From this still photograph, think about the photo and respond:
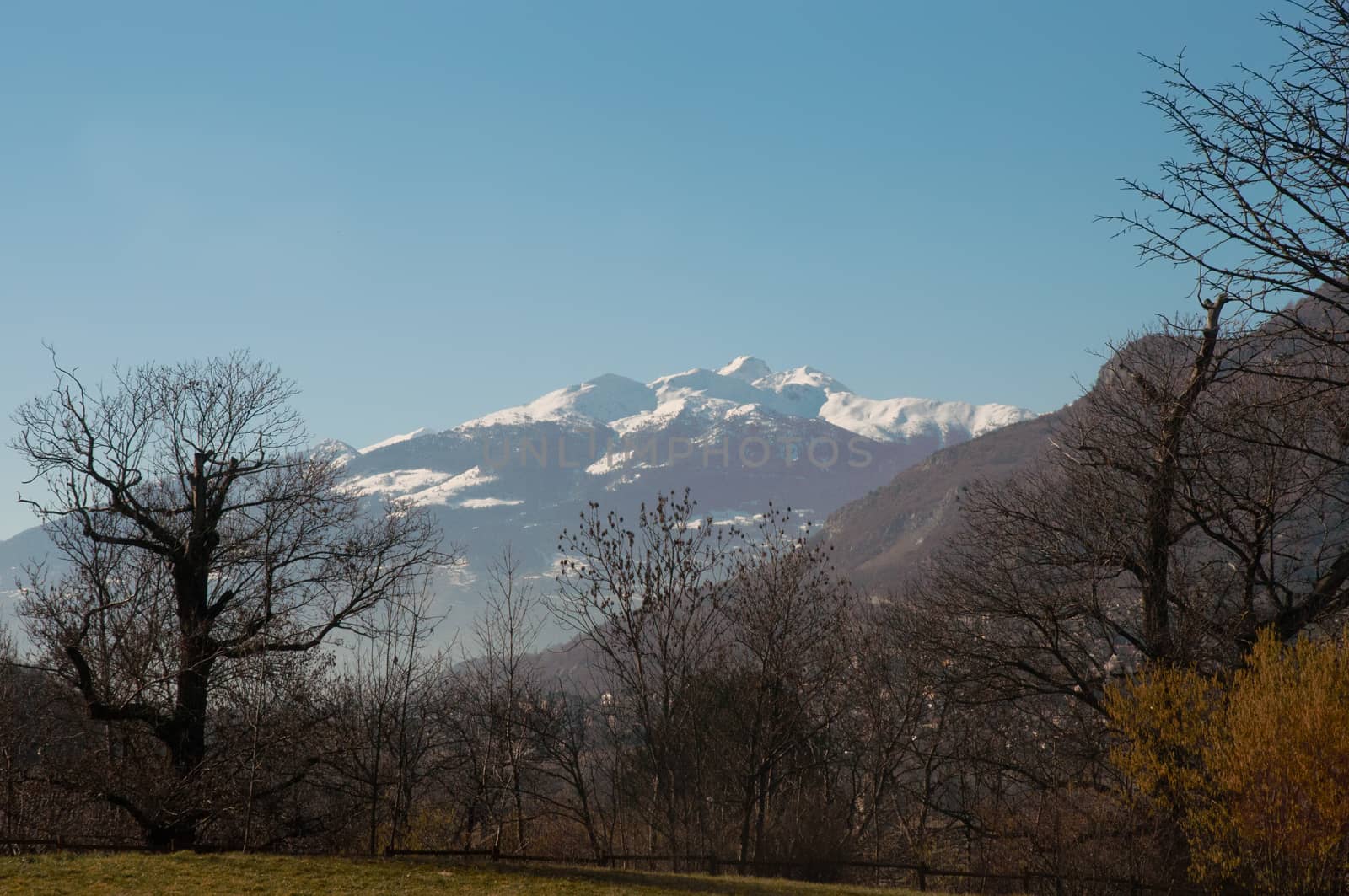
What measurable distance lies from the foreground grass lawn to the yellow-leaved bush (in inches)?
202

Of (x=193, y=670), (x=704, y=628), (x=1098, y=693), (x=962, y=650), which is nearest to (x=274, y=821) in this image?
(x=193, y=670)

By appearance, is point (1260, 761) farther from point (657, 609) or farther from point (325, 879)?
point (657, 609)

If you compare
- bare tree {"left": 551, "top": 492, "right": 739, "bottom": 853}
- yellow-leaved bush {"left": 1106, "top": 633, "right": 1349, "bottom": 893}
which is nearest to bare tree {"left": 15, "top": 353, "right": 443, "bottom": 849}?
bare tree {"left": 551, "top": 492, "right": 739, "bottom": 853}

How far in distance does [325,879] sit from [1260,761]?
45.4 ft

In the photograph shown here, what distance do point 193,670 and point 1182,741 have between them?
1960 cm

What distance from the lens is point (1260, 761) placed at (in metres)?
14.0

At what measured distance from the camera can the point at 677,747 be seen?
94.7ft

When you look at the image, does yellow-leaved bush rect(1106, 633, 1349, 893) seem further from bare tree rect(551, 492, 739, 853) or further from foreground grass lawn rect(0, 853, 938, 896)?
bare tree rect(551, 492, 739, 853)

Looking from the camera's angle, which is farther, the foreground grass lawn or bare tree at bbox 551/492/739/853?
bare tree at bbox 551/492/739/853

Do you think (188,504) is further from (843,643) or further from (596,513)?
(843,643)

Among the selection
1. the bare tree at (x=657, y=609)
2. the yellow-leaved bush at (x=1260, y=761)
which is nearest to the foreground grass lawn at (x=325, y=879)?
the yellow-leaved bush at (x=1260, y=761)

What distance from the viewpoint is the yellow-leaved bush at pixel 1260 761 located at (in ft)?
43.9

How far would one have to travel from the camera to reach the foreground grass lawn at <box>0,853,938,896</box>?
46.9 feet

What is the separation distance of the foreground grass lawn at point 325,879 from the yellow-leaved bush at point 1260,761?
16.9ft
